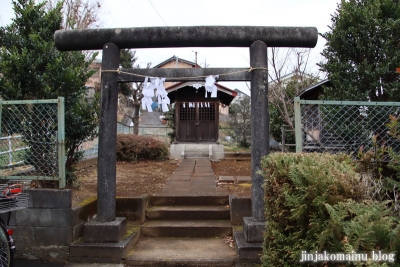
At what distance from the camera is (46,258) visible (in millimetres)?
4164

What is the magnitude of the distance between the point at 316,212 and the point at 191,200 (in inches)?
137

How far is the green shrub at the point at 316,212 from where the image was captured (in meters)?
1.69

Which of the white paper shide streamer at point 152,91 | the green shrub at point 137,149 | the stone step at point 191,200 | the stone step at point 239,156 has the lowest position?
the stone step at point 191,200

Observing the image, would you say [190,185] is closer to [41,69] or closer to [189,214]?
[189,214]

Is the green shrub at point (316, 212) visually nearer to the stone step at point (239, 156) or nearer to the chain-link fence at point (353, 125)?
the chain-link fence at point (353, 125)

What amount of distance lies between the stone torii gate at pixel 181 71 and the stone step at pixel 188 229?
0.67 metres

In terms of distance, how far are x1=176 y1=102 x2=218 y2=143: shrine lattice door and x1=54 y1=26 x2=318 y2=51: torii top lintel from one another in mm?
10886

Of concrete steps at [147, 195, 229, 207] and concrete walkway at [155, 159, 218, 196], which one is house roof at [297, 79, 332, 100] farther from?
concrete steps at [147, 195, 229, 207]

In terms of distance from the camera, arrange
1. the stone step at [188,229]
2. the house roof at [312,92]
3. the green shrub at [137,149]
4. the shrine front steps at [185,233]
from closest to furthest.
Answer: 1. the shrine front steps at [185,233]
2. the stone step at [188,229]
3. the house roof at [312,92]
4. the green shrub at [137,149]

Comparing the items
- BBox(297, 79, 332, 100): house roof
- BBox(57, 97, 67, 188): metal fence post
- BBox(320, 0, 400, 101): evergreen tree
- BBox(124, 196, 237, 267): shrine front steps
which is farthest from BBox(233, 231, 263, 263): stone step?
BBox(297, 79, 332, 100): house roof

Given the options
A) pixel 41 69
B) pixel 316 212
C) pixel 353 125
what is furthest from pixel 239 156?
pixel 316 212

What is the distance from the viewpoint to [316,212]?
6.99ft

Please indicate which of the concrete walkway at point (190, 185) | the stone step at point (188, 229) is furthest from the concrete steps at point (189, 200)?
the stone step at point (188, 229)

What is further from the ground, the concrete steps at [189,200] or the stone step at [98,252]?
the concrete steps at [189,200]
